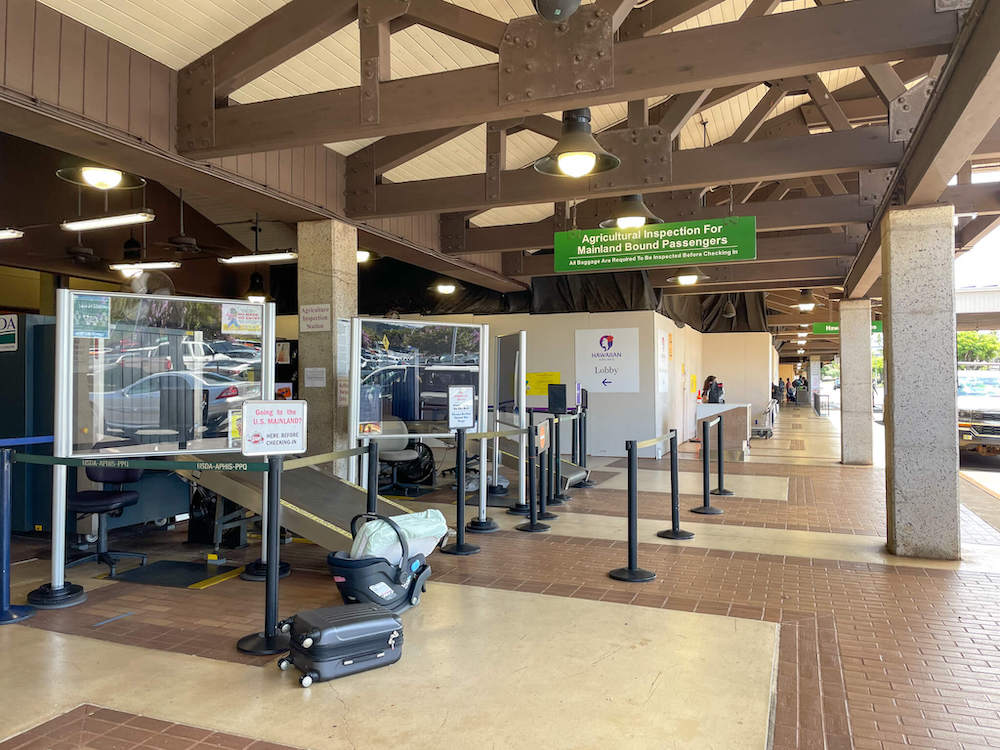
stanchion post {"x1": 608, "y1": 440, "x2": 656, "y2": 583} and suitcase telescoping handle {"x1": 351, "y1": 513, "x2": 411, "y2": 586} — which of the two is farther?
stanchion post {"x1": 608, "y1": 440, "x2": 656, "y2": 583}

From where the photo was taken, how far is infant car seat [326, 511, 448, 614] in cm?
408

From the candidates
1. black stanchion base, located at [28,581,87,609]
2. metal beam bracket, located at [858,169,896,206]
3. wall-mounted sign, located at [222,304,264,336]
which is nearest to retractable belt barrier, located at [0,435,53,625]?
black stanchion base, located at [28,581,87,609]

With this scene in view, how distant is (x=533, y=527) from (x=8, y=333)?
17.3 ft

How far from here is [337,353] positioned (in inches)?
289

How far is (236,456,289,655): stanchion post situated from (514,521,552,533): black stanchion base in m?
3.25

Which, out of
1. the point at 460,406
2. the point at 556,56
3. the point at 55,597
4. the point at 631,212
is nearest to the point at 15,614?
the point at 55,597

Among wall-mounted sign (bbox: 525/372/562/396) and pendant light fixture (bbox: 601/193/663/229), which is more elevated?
pendant light fixture (bbox: 601/193/663/229)

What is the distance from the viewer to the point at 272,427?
3.83 m

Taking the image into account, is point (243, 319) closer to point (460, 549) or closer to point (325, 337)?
point (325, 337)

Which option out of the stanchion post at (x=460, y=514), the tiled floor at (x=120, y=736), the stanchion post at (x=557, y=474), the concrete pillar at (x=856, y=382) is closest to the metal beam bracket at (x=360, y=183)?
the stanchion post at (x=460, y=514)

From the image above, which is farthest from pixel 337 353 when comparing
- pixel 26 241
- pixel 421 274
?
pixel 26 241

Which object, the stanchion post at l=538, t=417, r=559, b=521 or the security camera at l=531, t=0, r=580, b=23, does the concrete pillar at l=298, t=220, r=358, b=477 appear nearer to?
the stanchion post at l=538, t=417, r=559, b=521

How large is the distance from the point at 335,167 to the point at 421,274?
21.4ft

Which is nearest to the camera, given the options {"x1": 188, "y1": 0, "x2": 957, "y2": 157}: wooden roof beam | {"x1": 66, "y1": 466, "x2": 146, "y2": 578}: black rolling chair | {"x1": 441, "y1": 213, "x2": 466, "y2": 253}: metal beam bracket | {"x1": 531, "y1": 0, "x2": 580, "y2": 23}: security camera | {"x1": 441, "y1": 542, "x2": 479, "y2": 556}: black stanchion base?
{"x1": 531, "y1": 0, "x2": 580, "y2": 23}: security camera
